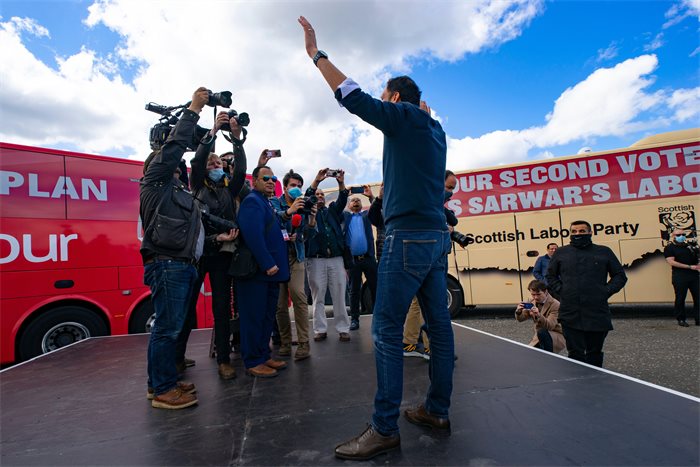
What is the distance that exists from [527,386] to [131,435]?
8.10 feet

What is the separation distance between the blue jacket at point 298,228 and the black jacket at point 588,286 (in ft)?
8.72

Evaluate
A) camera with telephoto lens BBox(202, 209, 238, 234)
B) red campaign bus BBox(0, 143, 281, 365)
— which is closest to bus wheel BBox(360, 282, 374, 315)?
red campaign bus BBox(0, 143, 281, 365)

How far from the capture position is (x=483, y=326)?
716 centimetres

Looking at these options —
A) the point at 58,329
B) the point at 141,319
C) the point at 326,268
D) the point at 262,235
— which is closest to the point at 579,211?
the point at 326,268

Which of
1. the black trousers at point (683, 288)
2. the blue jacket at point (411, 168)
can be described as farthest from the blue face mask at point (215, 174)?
the black trousers at point (683, 288)

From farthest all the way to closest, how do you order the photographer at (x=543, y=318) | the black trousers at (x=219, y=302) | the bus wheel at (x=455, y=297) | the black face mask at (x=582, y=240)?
1. the bus wheel at (x=455, y=297)
2. the photographer at (x=543, y=318)
3. the black face mask at (x=582, y=240)
4. the black trousers at (x=219, y=302)

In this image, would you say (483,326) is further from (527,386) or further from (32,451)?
(32,451)

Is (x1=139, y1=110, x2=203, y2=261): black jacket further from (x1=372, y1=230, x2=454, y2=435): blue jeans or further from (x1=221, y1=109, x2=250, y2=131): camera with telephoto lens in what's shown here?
(x1=372, y1=230, x2=454, y2=435): blue jeans

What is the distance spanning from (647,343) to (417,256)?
18.7 feet

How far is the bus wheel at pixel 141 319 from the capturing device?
5.57 meters

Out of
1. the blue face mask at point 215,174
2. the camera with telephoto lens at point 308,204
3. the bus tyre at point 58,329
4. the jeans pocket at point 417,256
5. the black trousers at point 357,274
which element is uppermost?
the blue face mask at point 215,174

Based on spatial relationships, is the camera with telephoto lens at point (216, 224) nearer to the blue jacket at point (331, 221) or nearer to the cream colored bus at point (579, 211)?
the blue jacket at point (331, 221)

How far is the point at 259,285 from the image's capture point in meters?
3.04

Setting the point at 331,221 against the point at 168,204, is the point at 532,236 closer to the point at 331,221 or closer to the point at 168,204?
the point at 331,221
